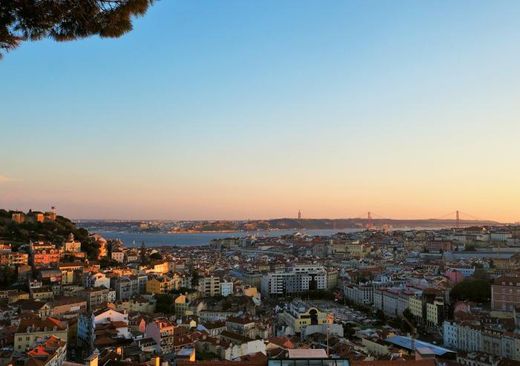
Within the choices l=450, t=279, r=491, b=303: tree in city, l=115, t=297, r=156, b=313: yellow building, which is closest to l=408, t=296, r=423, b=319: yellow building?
l=450, t=279, r=491, b=303: tree in city

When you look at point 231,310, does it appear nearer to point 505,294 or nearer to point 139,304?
point 139,304

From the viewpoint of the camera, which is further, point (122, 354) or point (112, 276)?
point (112, 276)

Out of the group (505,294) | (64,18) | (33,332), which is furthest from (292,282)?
(64,18)

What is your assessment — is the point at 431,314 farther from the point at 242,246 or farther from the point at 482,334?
the point at 242,246

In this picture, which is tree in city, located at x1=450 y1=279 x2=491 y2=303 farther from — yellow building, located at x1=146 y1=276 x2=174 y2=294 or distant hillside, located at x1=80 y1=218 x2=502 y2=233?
distant hillside, located at x1=80 y1=218 x2=502 y2=233

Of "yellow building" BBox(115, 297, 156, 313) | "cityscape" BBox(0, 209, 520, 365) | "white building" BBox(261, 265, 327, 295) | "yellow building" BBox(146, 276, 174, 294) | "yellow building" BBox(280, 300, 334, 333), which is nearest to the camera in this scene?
"cityscape" BBox(0, 209, 520, 365)

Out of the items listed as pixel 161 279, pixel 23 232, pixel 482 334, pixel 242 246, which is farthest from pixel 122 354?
pixel 242 246
